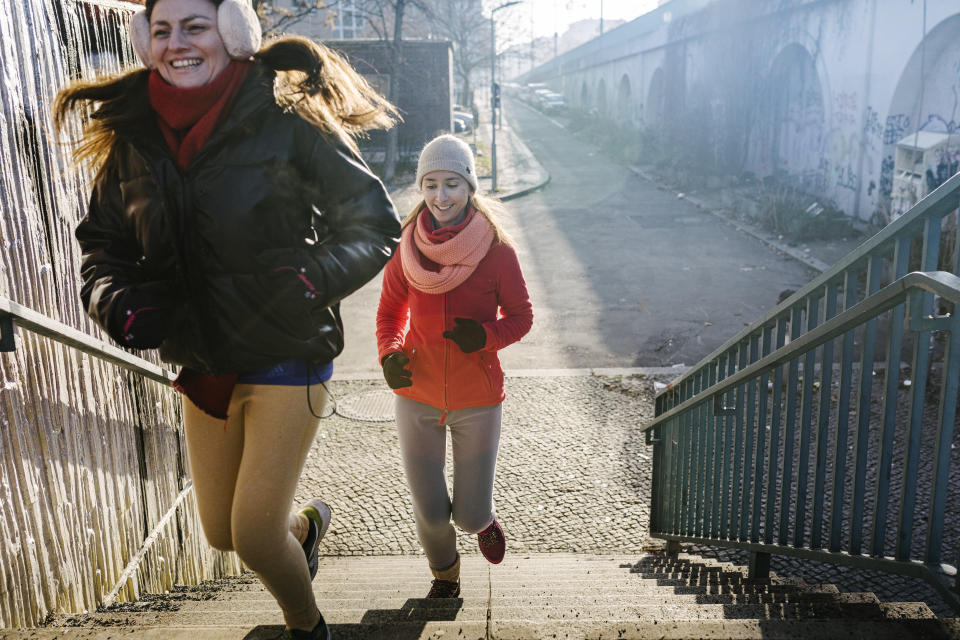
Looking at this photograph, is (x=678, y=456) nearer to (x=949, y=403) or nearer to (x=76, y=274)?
(x=949, y=403)

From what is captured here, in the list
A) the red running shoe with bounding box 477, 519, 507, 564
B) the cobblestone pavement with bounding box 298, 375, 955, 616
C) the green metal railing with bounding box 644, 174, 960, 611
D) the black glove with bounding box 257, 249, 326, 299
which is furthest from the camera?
the cobblestone pavement with bounding box 298, 375, 955, 616

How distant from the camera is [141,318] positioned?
80.9 inches

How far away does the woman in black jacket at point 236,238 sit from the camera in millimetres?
2109

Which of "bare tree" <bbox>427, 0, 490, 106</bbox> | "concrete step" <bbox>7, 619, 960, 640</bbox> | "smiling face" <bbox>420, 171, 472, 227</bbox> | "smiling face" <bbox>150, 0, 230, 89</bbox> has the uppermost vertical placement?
"bare tree" <bbox>427, 0, 490, 106</bbox>

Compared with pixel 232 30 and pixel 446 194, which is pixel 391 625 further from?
pixel 232 30

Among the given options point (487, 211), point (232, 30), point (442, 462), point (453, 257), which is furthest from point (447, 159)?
point (442, 462)

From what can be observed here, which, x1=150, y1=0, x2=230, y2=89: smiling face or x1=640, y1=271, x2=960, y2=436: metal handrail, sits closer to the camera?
x1=640, y1=271, x2=960, y2=436: metal handrail

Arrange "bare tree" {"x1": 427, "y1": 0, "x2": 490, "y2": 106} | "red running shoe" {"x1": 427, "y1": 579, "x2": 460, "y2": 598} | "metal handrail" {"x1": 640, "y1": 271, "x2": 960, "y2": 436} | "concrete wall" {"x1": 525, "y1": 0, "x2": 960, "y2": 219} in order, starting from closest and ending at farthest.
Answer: "metal handrail" {"x1": 640, "y1": 271, "x2": 960, "y2": 436} → "red running shoe" {"x1": 427, "y1": 579, "x2": 460, "y2": 598} → "concrete wall" {"x1": 525, "y1": 0, "x2": 960, "y2": 219} → "bare tree" {"x1": 427, "y1": 0, "x2": 490, "y2": 106}

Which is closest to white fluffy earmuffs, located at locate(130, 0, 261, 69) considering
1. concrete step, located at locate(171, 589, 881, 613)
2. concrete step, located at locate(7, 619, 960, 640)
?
concrete step, located at locate(7, 619, 960, 640)

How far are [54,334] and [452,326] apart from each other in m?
1.37

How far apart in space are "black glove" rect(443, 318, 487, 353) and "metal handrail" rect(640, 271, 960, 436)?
1.11 metres

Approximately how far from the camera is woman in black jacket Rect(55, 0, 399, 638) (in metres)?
2.11

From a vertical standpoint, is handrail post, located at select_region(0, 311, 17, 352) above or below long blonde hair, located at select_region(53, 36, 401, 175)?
below

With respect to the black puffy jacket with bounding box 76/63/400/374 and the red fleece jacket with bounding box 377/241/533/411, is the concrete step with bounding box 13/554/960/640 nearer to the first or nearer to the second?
the red fleece jacket with bounding box 377/241/533/411
